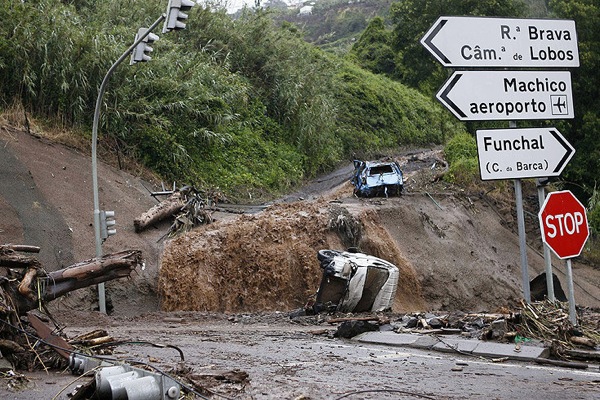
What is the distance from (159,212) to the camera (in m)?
24.9

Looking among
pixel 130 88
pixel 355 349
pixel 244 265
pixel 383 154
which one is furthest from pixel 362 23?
pixel 355 349

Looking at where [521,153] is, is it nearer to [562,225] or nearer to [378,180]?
[562,225]

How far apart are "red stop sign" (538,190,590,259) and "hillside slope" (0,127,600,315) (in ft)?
46.8

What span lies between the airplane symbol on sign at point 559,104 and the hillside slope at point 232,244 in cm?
1406

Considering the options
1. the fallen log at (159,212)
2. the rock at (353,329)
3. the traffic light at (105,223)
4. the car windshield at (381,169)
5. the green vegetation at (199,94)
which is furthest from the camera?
the car windshield at (381,169)

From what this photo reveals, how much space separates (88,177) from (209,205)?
433 centimetres

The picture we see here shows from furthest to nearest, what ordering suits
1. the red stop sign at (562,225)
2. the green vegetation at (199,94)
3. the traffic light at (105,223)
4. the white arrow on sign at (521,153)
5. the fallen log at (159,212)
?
the green vegetation at (199,94), the fallen log at (159,212), the traffic light at (105,223), the white arrow on sign at (521,153), the red stop sign at (562,225)

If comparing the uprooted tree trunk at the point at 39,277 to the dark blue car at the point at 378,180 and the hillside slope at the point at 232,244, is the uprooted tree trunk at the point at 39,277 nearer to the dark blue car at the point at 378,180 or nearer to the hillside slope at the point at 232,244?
the hillside slope at the point at 232,244

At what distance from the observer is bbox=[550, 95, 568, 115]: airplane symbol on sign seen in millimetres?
10312

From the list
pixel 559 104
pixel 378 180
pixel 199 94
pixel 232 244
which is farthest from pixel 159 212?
pixel 559 104

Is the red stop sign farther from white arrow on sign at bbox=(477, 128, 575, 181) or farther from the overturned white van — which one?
the overturned white van

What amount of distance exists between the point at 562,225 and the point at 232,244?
1520 cm

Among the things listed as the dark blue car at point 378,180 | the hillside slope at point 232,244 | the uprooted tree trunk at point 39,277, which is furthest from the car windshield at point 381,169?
the uprooted tree trunk at point 39,277

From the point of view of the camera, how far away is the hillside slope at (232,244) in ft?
73.8
